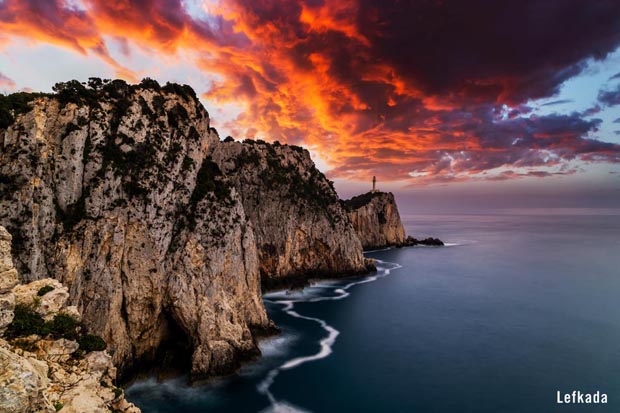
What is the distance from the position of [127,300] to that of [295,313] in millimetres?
26886

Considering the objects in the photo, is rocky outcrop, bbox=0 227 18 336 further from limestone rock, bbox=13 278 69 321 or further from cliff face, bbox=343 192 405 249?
cliff face, bbox=343 192 405 249

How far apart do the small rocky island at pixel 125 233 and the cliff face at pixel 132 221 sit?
0.27ft

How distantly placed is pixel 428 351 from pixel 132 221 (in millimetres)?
31935

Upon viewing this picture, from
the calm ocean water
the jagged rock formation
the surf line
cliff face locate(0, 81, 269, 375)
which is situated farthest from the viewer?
the calm ocean water

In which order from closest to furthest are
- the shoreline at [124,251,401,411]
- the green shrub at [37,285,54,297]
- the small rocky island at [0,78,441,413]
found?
1. the green shrub at [37,285,54,297]
2. the small rocky island at [0,78,441,413]
3. the shoreline at [124,251,401,411]

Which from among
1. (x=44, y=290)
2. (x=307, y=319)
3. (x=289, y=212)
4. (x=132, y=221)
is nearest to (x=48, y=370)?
(x=44, y=290)

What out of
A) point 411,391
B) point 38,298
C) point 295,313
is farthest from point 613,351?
point 38,298

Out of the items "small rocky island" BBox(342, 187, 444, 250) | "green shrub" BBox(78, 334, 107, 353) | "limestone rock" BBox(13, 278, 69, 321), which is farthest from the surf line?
"small rocky island" BBox(342, 187, 444, 250)

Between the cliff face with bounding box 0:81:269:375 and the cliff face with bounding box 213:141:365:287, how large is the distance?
2508 centimetres

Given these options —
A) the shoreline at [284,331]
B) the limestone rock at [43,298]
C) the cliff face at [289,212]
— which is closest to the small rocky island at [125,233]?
the limestone rock at [43,298]

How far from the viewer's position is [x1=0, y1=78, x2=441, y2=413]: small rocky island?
21062 millimetres

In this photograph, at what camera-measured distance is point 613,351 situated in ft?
117

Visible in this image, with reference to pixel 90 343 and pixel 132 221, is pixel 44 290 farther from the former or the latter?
pixel 132 221

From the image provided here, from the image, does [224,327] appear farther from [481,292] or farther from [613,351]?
[481,292]
